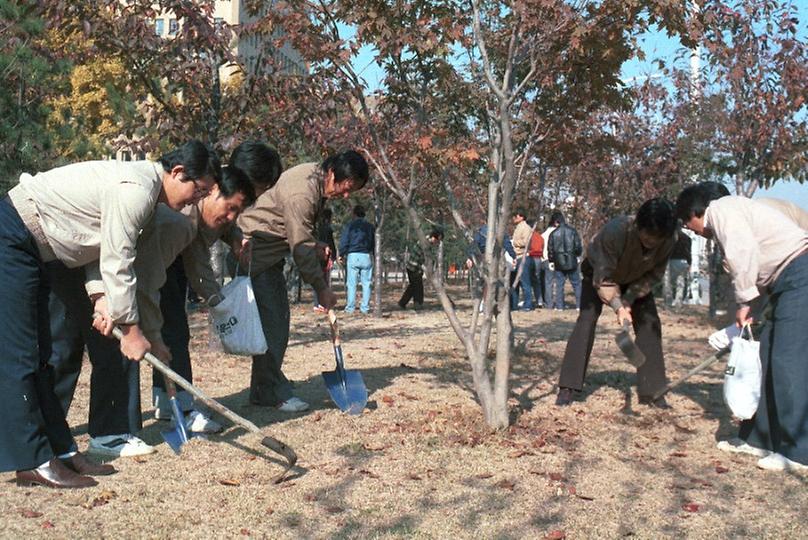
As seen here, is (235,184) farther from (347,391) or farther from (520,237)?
(520,237)

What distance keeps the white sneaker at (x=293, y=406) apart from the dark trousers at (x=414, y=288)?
8693 mm

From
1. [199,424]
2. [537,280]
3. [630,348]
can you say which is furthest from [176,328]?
[537,280]

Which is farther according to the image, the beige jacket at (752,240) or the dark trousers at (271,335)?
the dark trousers at (271,335)

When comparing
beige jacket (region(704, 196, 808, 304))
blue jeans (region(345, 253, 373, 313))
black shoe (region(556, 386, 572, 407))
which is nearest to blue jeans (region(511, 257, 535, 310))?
blue jeans (region(345, 253, 373, 313))

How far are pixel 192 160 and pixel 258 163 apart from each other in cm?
85

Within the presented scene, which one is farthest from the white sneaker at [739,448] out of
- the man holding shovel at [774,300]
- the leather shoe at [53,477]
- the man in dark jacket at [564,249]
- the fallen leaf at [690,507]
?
the man in dark jacket at [564,249]

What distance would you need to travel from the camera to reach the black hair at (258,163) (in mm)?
4723

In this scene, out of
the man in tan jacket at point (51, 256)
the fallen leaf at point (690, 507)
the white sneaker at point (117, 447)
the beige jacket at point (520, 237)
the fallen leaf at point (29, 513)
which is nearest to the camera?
the fallen leaf at point (29, 513)

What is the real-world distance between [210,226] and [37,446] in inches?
60.8

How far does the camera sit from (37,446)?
3703 millimetres

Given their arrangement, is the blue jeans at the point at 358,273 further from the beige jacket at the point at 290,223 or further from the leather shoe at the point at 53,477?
the leather shoe at the point at 53,477

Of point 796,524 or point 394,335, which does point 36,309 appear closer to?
point 796,524

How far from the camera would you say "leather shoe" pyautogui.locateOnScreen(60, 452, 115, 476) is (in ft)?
13.5

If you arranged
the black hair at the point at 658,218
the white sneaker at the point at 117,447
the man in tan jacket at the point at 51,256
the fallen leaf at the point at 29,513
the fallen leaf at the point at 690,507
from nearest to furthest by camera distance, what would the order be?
the fallen leaf at the point at 29,513 < the man in tan jacket at the point at 51,256 < the fallen leaf at the point at 690,507 < the white sneaker at the point at 117,447 < the black hair at the point at 658,218
